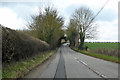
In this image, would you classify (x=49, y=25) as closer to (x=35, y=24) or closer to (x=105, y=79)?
(x=35, y=24)

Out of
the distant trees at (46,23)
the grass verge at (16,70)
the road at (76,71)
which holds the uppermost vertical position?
the distant trees at (46,23)

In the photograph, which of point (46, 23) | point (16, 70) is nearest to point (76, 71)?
point (16, 70)

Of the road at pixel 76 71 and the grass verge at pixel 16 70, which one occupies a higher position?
the grass verge at pixel 16 70

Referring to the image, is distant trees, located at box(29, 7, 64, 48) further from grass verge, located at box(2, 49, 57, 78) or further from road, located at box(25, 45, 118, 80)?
grass verge, located at box(2, 49, 57, 78)

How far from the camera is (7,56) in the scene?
7086mm

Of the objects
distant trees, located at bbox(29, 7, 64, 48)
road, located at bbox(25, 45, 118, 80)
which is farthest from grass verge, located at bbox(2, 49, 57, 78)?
distant trees, located at bbox(29, 7, 64, 48)

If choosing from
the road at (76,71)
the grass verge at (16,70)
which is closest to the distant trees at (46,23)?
the road at (76,71)

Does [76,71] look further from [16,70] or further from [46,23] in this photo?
[46,23]

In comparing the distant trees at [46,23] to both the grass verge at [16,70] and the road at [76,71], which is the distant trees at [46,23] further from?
the grass verge at [16,70]

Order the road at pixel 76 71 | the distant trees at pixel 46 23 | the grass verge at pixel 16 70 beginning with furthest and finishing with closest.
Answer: the distant trees at pixel 46 23 → the road at pixel 76 71 → the grass verge at pixel 16 70

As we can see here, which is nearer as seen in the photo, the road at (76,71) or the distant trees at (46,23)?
the road at (76,71)

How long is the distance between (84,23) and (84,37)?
4.22 metres

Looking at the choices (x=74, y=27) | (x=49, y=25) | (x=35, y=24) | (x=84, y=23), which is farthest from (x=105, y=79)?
(x=74, y=27)

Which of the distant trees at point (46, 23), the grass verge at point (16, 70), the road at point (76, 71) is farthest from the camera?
the distant trees at point (46, 23)
